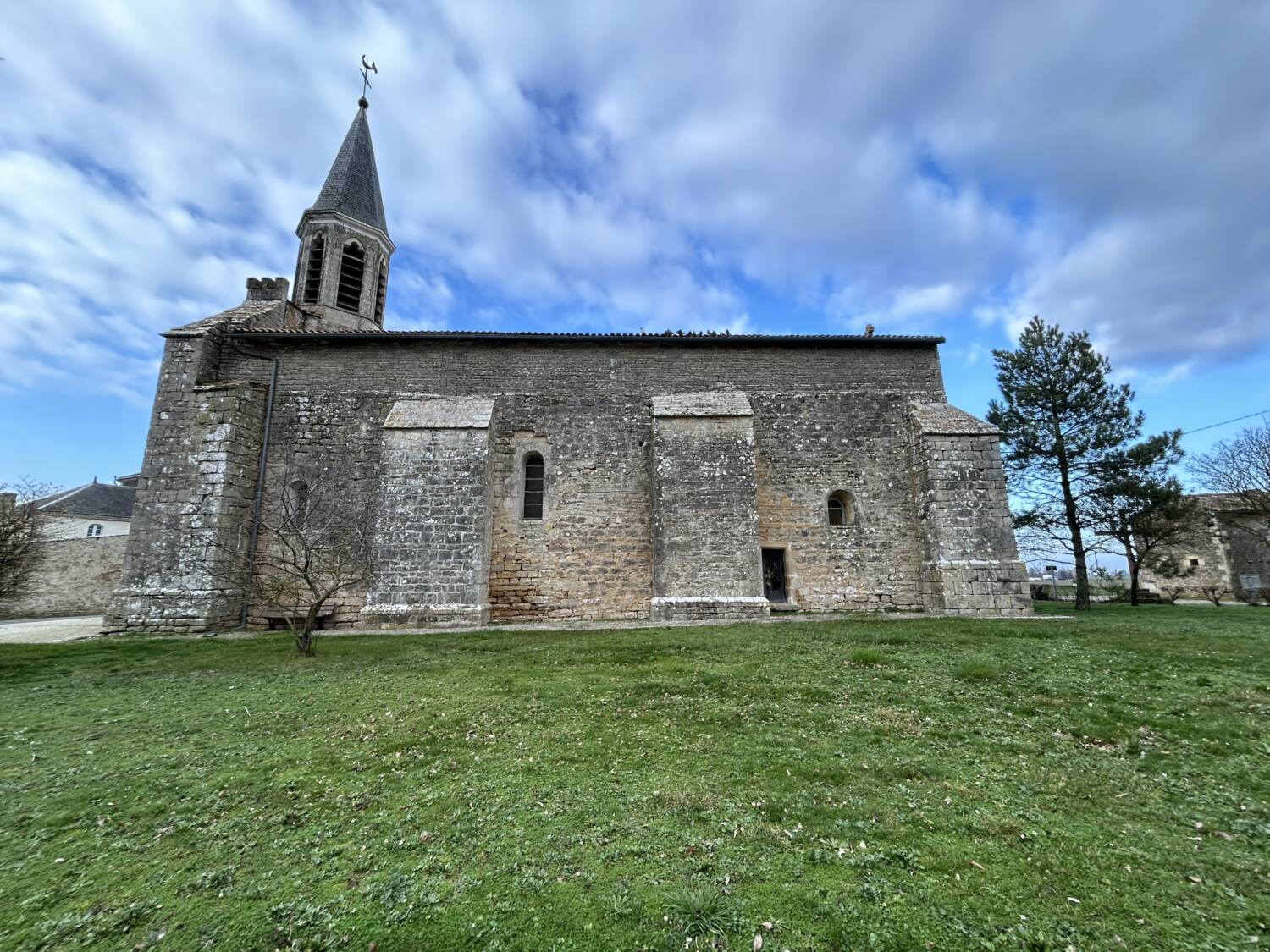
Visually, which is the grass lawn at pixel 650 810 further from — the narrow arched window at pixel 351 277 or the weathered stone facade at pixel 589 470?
the narrow arched window at pixel 351 277

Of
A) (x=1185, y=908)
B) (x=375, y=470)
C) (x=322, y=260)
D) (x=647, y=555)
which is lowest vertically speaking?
(x=1185, y=908)

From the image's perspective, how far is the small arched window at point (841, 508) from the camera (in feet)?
43.2

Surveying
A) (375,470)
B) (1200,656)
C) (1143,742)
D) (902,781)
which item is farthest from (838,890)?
(375,470)

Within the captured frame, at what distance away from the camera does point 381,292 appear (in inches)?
735

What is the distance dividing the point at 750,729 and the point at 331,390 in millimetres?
13044

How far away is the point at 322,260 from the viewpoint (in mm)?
17141

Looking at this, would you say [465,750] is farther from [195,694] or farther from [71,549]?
[71,549]

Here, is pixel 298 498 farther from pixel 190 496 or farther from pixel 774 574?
pixel 774 574

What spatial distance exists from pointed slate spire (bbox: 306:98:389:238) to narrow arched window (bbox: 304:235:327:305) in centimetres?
105

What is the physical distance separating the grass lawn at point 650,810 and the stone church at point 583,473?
517 centimetres

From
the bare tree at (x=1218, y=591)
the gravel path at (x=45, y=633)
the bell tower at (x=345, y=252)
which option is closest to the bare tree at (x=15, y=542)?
the gravel path at (x=45, y=633)

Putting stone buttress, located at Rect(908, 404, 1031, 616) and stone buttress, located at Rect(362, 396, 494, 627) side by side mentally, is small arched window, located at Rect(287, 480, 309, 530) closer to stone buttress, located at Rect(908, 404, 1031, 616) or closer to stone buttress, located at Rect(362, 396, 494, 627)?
stone buttress, located at Rect(362, 396, 494, 627)

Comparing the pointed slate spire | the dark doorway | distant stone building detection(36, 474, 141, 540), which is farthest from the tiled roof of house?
the dark doorway

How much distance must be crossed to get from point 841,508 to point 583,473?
6.48 meters
